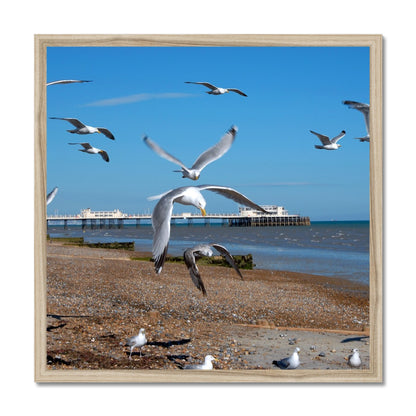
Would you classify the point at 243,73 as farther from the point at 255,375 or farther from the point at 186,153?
the point at 255,375

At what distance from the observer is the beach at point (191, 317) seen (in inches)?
124

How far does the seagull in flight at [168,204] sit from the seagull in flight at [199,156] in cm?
9

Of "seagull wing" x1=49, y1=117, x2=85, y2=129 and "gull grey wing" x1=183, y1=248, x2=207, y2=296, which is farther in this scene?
"gull grey wing" x1=183, y1=248, x2=207, y2=296

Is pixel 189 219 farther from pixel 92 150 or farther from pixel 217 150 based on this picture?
pixel 92 150

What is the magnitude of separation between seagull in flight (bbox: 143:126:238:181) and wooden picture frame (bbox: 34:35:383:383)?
1.85 ft

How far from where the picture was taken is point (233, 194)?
326 cm

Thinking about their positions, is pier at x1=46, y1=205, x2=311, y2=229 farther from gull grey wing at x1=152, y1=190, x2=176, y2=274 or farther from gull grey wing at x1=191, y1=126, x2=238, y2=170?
gull grey wing at x1=191, y1=126, x2=238, y2=170

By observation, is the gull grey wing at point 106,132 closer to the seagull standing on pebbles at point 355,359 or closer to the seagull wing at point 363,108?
the seagull wing at point 363,108

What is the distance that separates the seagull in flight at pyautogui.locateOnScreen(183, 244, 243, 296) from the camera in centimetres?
328

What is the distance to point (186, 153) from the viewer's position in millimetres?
3213

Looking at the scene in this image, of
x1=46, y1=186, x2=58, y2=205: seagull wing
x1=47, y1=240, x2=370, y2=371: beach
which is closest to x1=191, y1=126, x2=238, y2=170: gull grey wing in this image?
x1=47, y1=240, x2=370, y2=371: beach

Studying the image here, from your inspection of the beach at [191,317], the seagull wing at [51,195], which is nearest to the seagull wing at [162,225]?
the beach at [191,317]

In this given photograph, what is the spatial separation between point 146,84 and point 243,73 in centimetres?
59

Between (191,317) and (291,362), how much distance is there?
70 centimetres
